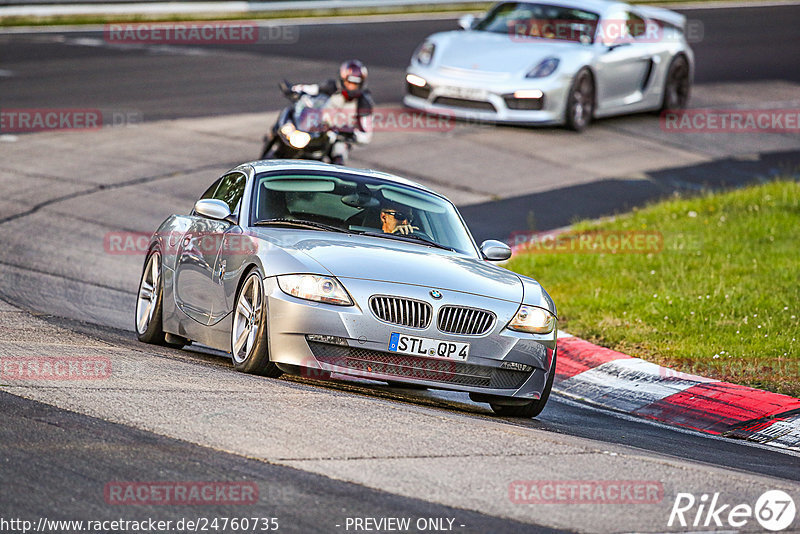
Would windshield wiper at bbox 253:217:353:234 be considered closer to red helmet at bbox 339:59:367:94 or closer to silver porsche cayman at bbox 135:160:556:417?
silver porsche cayman at bbox 135:160:556:417

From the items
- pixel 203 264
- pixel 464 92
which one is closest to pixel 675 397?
pixel 203 264

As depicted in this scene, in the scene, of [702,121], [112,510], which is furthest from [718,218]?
[112,510]

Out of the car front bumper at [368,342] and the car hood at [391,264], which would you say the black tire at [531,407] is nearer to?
the car front bumper at [368,342]

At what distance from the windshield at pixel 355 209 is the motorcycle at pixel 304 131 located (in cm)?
587

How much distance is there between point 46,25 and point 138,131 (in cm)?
1088

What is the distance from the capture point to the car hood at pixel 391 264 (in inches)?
310

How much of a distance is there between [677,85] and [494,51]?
411cm

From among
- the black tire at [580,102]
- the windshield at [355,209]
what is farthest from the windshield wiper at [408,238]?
the black tire at [580,102]

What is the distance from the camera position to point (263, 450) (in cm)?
608

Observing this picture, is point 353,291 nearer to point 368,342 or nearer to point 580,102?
point 368,342

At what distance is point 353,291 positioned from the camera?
7.71 m

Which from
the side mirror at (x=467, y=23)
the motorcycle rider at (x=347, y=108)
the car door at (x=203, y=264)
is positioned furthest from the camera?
the side mirror at (x=467, y=23)

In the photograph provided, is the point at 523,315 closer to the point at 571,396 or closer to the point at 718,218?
the point at 571,396

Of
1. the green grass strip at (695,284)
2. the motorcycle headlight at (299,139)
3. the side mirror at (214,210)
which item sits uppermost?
the side mirror at (214,210)
